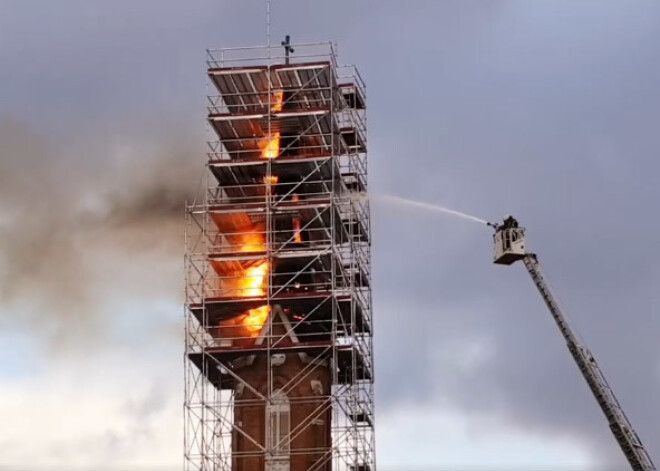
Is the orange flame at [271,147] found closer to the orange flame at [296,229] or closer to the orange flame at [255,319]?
the orange flame at [296,229]

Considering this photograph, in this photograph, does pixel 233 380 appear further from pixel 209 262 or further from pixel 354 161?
pixel 354 161

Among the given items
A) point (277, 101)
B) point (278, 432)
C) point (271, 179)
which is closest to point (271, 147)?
point (271, 179)

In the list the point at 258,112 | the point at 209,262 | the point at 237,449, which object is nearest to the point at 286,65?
the point at 258,112

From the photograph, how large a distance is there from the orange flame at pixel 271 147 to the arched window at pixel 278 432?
1401cm

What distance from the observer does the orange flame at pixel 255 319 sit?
430 feet

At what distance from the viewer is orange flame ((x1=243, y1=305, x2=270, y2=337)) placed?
131125 mm

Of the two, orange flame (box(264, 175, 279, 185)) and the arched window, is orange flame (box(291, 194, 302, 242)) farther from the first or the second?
the arched window

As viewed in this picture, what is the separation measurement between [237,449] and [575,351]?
19637mm

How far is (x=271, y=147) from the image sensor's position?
13525 centimetres

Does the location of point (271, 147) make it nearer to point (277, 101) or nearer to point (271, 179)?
point (271, 179)

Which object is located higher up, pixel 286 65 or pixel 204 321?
pixel 286 65

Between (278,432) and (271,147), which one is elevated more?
(271,147)

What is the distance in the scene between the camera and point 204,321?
131 meters

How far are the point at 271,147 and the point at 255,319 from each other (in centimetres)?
1024
